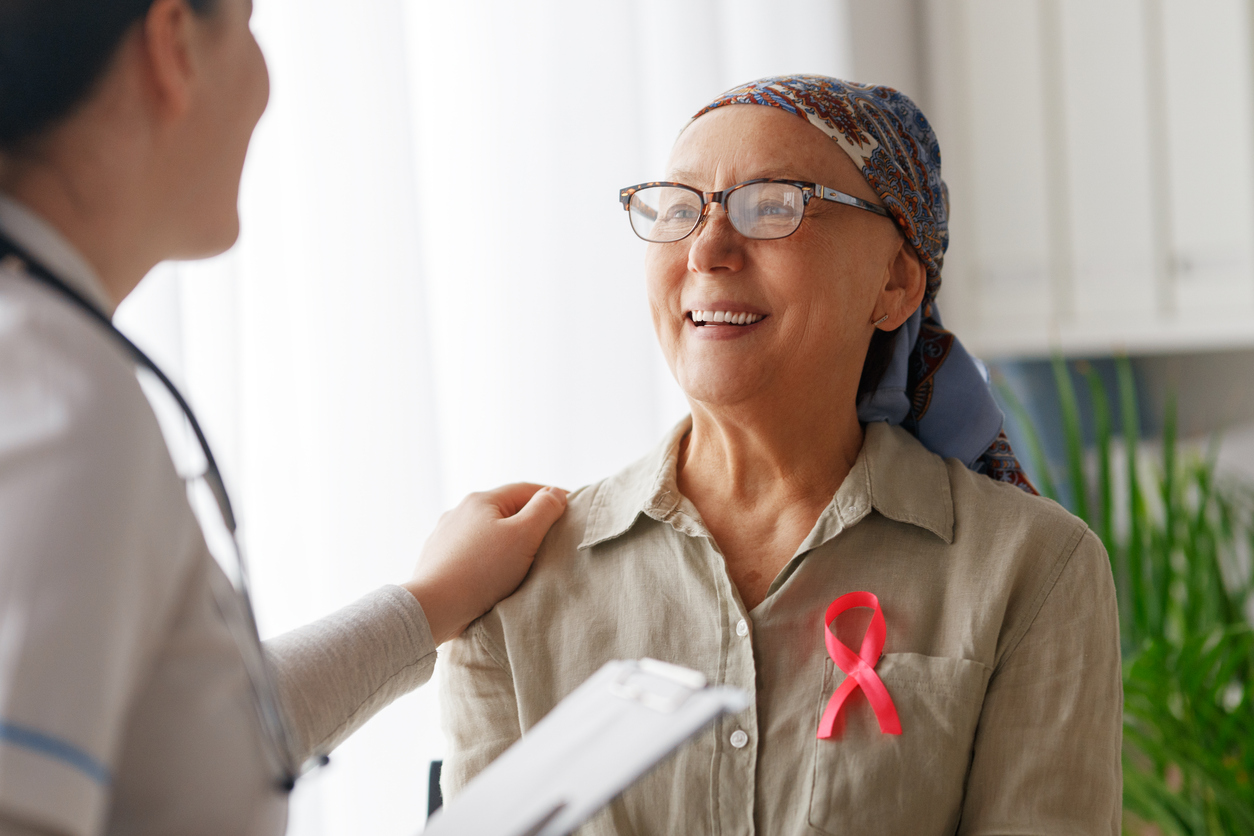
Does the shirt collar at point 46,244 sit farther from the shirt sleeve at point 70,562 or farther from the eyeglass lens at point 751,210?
the eyeglass lens at point 751,210

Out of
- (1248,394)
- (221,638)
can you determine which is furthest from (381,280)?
(1248,394)

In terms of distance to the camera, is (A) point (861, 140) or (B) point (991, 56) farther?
(B) point (991, 56)

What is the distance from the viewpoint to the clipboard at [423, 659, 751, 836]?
2.09 feet

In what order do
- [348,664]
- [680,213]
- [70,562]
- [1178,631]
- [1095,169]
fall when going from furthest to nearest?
[1095,169] < [1178,631] < [680,213] < [348,664] < [70,562]

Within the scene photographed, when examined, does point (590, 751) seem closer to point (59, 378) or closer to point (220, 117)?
point (59, 378)

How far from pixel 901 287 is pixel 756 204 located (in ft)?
0.83

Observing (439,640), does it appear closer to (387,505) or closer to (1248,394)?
(387,505)

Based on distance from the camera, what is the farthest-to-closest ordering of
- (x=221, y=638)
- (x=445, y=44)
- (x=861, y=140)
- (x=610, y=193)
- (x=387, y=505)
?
(x=610, y=193) → (x=445, y=44) → (x=387, y=505) → (x=861, y=140) → (x=221, y=638)

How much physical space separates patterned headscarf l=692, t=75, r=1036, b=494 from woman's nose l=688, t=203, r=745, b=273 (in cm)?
15

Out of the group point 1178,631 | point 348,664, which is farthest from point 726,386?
point 1178,631

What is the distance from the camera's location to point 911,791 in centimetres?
109

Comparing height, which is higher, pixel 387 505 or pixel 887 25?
pixel 887 25

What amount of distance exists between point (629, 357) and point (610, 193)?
14.0 inches

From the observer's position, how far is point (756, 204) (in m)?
1.22
